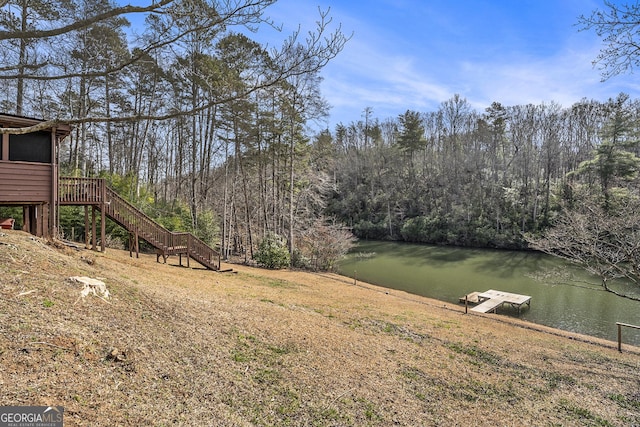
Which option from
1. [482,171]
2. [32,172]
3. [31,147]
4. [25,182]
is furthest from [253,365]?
[482,171]

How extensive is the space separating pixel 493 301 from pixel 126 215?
1476 cm

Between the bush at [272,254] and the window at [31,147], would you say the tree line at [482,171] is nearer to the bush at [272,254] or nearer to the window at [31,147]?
the bush at [272,254]

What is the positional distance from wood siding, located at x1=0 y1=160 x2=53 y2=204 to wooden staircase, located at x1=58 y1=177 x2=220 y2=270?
1.69ft

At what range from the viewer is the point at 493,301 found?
14.1 m

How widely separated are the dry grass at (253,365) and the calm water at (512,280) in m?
4.45

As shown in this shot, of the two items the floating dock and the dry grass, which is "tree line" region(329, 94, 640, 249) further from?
the dry grass

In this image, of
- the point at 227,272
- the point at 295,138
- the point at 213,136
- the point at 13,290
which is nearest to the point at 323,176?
the point at 295,138

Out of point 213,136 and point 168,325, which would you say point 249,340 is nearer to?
point 168,325

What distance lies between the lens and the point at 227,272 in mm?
13516

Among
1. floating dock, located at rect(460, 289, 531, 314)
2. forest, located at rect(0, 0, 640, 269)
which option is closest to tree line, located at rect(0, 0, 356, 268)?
forest, located at rect(0, 0, 640, 269)

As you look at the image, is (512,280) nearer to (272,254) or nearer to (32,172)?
(272,254)

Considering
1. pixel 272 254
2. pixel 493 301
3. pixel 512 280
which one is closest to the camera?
pixel 493 301

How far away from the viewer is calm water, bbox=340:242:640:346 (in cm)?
1242

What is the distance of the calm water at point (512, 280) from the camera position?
12.4 metres
